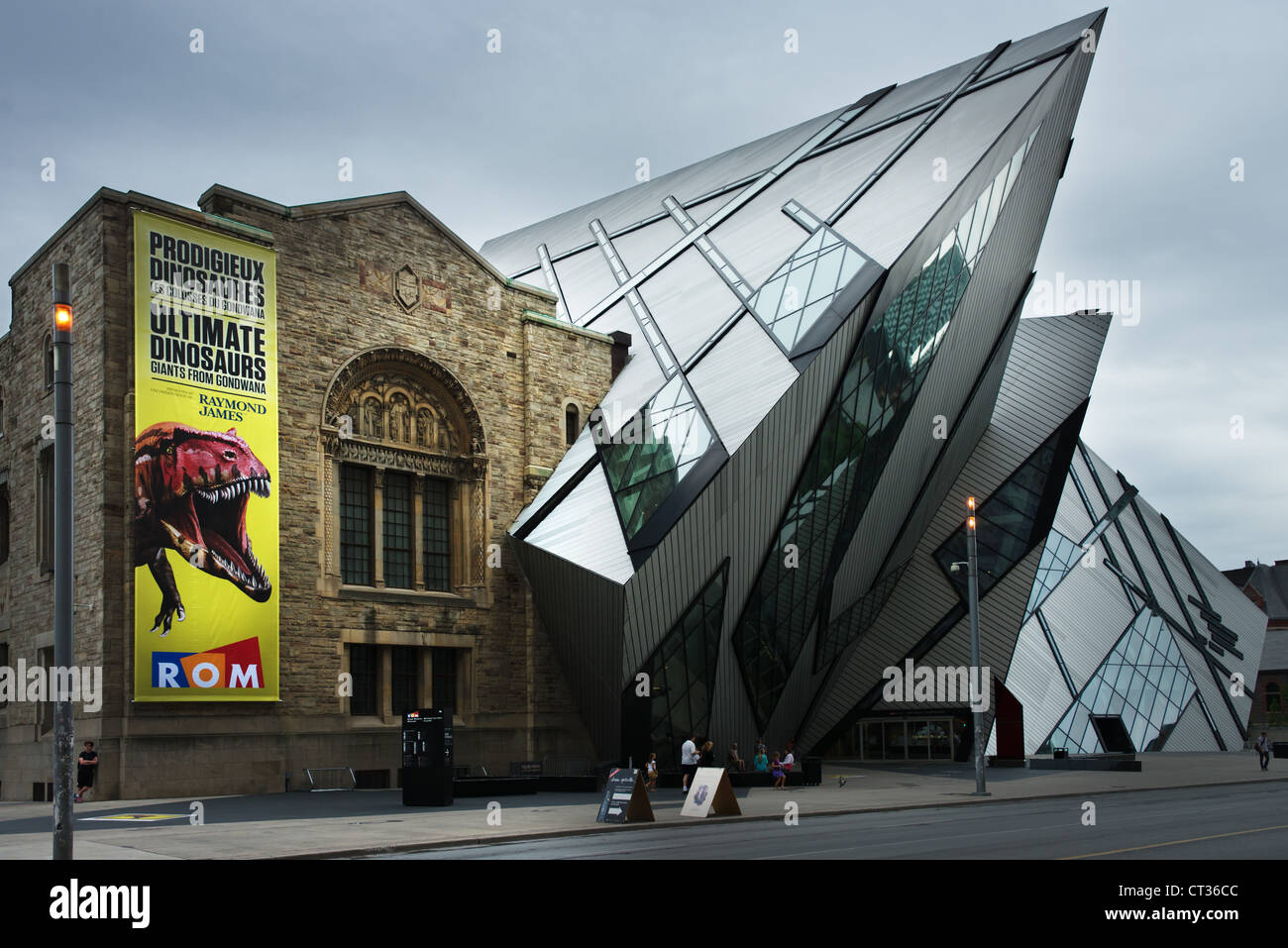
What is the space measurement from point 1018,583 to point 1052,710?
562 cm

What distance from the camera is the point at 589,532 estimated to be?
118 feet

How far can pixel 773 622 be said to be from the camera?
123ft

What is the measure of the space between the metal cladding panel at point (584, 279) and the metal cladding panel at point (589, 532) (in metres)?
10.3

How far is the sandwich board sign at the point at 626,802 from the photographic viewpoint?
73.7 ft

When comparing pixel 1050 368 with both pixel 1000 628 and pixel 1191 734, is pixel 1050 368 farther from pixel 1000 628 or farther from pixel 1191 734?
pixel 1191 734

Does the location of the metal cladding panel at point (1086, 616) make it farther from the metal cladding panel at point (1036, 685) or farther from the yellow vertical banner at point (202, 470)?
the yellow vertical banner at point (202, 470)

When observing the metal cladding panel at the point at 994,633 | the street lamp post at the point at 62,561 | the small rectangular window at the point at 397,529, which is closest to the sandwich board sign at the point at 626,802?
the street lamp post at the point at 62,561

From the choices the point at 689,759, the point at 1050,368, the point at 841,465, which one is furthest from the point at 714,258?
the point at 689,759

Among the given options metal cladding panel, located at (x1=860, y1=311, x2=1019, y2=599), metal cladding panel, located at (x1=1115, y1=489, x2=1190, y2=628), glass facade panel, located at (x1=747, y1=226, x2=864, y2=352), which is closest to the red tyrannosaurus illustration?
glass facade panel, located at (x1=747, y1=226, x2=864, y2=352)

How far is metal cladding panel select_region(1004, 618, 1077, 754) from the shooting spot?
48.6 metres

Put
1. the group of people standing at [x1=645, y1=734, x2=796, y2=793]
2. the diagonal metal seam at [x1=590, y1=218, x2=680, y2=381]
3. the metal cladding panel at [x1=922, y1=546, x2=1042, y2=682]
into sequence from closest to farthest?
the group of people standing at [x1=645, y1=734, x2=796, y2=793] < the diagonal metal seam at [x1=590, y1=218, x2=680, y2=381] < the metal cladding panel at [x1=922, y1=546, x2=1042, y2=682]

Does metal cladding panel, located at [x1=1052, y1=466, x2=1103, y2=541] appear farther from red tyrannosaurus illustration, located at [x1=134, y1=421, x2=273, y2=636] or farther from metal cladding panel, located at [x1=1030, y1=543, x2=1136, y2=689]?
red tyrannosaurus illustration, located at [x1=134, y1=421, x2=273, y2=636]

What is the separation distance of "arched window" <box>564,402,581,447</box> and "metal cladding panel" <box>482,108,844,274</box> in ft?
49.1
